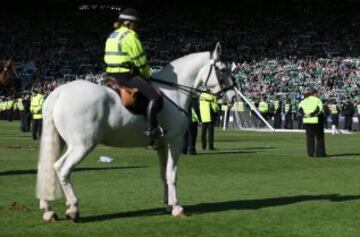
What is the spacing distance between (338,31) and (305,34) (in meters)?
2.80

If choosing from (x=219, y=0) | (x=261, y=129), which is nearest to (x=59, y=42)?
(x=219, y=0)

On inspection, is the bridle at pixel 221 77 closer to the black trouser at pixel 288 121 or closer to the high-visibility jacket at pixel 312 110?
the high-visibility jacket at pixel 312 110

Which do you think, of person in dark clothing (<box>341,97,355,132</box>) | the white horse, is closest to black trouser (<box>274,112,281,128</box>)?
person in dark clothing (<box>341,97,355,132</box>)

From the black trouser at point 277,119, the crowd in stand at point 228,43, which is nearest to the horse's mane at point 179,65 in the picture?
the black trouser at point 277,119

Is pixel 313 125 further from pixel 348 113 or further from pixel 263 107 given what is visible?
pixel 263 107

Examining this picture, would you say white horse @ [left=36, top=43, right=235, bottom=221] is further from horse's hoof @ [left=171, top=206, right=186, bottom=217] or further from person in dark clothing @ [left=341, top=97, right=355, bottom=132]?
person in dark clothing @ [left=341, top=97, right=355, bottom=132]

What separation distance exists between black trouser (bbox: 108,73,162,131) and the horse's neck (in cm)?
66

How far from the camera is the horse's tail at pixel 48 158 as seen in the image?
11.5 metres

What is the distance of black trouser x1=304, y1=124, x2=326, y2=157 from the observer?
82.0 ft

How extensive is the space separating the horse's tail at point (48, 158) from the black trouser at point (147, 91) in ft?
2.99

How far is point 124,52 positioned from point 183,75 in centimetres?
143

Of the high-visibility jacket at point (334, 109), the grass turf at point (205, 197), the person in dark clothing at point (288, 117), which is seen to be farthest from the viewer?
the person in dark clothing at point (288, 117)

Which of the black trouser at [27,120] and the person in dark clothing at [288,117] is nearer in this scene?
the black trouser at [27,120]

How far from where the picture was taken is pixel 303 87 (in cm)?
5838
